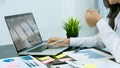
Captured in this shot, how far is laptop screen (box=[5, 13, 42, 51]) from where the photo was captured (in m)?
1.39

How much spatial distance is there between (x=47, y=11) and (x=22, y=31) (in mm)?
1141

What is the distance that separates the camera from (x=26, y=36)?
4.88 feet

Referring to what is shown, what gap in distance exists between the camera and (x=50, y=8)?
2592mm

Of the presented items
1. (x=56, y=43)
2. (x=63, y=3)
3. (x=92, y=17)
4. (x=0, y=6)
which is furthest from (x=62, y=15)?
(x=92, y=17)

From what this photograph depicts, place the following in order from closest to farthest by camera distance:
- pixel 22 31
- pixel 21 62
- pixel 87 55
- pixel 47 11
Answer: pixel 21 62 → pixel 87 55 → pixel 22 31 → pixel 47 11

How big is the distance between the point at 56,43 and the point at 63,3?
3.94 ft

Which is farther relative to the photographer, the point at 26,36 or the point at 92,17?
the point at 26,36

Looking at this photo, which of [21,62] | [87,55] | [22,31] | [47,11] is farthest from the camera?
[47,11]

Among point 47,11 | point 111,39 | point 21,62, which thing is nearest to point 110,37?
point 111,39

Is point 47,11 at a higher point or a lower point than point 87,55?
higher

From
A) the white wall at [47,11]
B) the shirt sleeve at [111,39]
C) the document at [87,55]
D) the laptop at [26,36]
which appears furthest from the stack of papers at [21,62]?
the white wall at [47,11]

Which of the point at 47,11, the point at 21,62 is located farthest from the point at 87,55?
the point at 47,11

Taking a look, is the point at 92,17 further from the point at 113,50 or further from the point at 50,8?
the point at 50,8

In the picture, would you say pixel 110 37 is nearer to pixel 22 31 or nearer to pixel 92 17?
pixel 92 17
